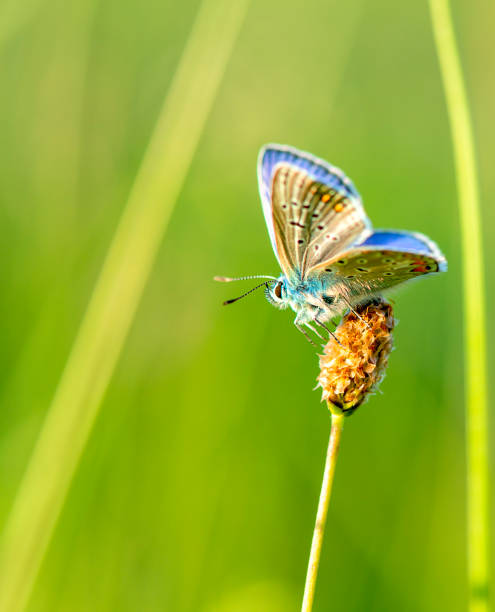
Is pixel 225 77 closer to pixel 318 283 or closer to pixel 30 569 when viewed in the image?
pixel 318 283

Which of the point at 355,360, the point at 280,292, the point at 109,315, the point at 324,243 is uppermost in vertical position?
the point at 324,243

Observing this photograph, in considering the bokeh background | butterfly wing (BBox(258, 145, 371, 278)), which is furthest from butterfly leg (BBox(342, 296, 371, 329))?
the bokeh background

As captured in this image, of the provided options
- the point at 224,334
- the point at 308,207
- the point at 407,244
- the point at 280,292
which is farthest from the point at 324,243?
the point at 224,334

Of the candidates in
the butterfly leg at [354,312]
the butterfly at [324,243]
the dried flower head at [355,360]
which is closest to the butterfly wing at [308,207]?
the butterfly at [324,243]

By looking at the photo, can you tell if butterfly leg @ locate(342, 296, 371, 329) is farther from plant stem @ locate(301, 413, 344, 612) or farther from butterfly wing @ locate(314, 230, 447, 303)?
plant stem @ locate(301, 413, 344, 612)

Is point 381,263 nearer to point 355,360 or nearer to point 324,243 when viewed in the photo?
point 324,243

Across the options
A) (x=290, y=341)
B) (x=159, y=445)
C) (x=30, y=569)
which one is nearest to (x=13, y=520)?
(x=30, y=569)
